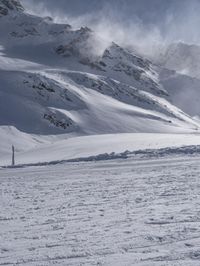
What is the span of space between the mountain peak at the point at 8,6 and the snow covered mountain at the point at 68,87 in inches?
13.7

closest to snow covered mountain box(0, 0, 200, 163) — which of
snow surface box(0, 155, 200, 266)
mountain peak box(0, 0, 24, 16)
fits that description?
mountain peak box(0, 0, 24, 16)

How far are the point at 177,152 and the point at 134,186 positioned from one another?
12938 mm

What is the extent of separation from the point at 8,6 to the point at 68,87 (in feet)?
301

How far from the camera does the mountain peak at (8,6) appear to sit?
181 meters

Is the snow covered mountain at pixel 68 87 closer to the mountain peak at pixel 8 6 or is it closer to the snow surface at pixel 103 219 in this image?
the mountain peak at pixel 8 6

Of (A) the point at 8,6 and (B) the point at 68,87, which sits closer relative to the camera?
(B) the point at 68,87

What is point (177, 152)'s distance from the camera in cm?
3078

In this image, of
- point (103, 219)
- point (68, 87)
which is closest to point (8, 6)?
point (68, 87)

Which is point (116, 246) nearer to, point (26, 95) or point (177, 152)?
point (177, 152)

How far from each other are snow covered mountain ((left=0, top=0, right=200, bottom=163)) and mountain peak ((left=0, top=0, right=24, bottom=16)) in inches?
13.7

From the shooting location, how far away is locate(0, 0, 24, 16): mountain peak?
18075cm

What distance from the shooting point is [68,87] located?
345 ft

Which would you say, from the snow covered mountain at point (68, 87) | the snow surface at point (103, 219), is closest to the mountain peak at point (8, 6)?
the snow covered mountain at point (68, 87)

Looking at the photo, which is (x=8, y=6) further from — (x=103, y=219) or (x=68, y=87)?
(x=103, y=219)
